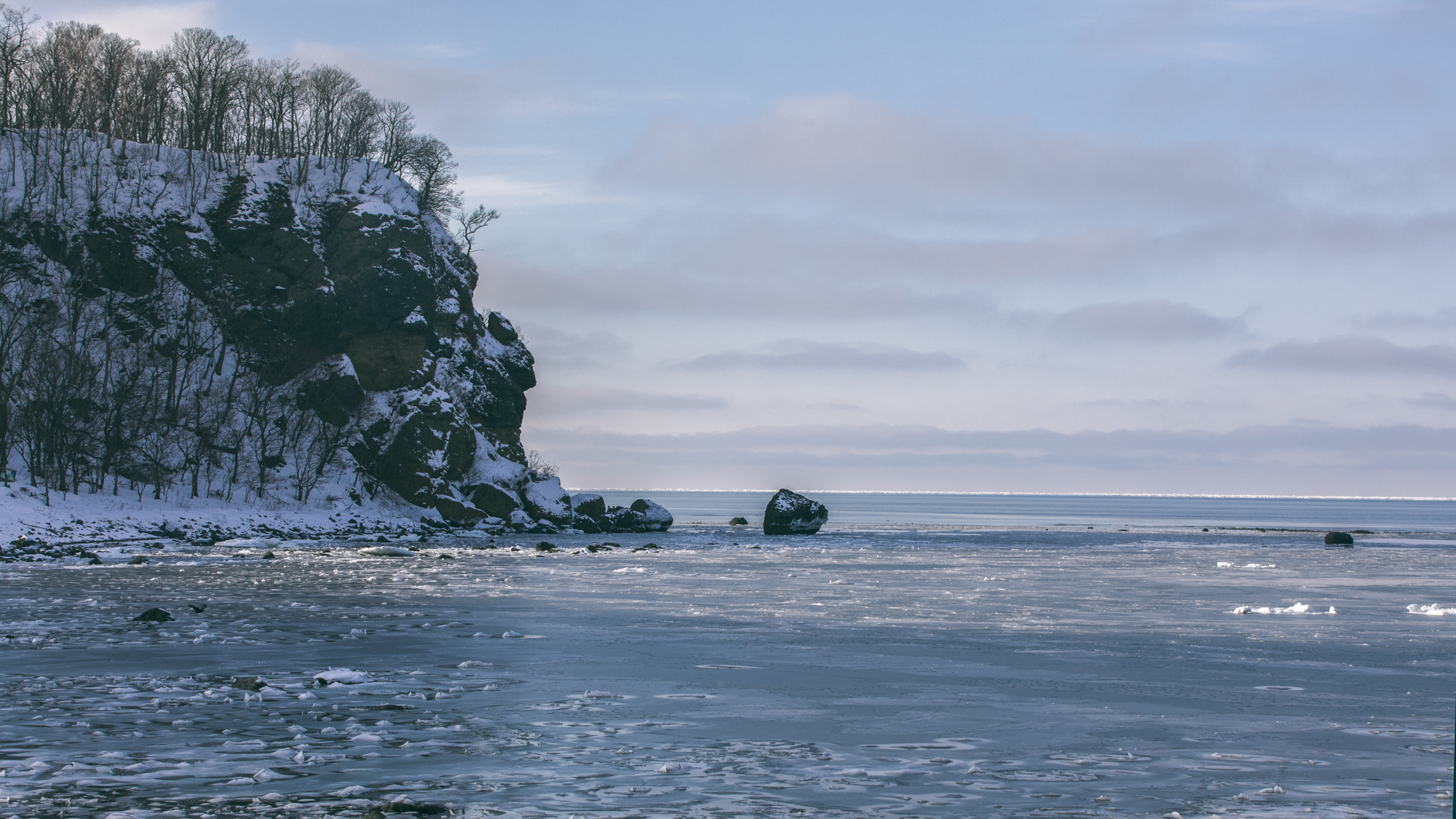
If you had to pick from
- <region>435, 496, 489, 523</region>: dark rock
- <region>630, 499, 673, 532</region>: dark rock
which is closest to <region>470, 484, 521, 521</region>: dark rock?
<region>435, 496, 489, 523</region>: dark rock

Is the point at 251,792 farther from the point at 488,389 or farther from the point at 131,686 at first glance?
the point at 488,389

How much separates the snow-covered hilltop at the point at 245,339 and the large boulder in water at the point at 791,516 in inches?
620

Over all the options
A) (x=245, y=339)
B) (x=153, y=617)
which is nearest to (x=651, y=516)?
(x=245, y=339)

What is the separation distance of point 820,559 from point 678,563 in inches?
277

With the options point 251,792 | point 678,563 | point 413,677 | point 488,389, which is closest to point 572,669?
point 413,677

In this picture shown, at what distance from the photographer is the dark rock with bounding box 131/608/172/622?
2241 centimetres

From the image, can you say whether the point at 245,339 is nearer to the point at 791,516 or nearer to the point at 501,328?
the point at 501,328

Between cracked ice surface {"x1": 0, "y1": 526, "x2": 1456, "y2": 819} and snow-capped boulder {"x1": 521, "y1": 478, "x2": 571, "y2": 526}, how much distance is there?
5252 centimetres

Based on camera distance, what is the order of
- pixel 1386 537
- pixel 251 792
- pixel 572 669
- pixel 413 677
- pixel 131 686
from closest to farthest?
1. pixel 251 792
2. pixel 131 686
3. pixel 413 677
4. pixel 572 669
5. pixel 1386 537

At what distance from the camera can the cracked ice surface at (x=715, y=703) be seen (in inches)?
385

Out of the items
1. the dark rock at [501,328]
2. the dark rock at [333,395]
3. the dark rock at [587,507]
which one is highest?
the dark rock at [501,328]

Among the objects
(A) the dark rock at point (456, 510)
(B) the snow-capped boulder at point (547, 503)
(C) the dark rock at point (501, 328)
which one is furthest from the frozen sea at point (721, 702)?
(C) the dark rock at point (501, 328)

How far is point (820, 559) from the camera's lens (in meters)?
50.7

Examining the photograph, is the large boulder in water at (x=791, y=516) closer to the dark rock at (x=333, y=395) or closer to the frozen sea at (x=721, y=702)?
the dark rock at (x=333, y=395)
